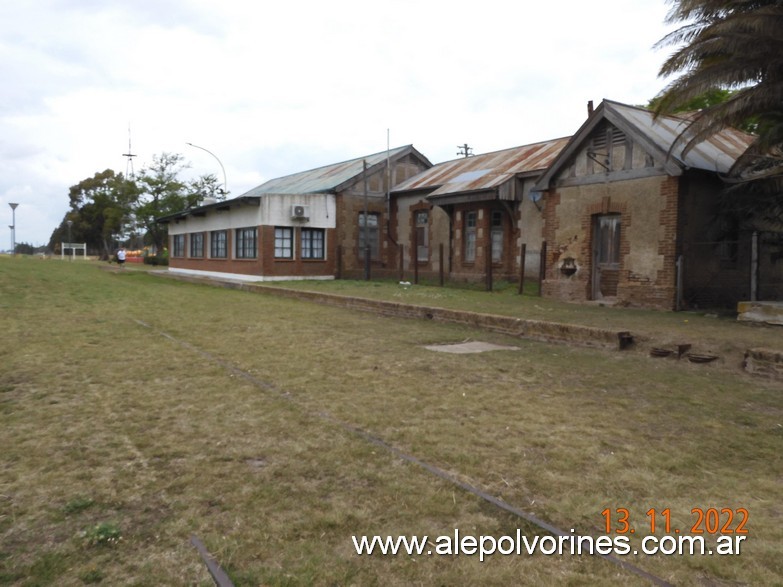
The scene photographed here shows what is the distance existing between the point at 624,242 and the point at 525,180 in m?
6.08

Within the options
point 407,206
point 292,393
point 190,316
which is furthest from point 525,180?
point 292,393

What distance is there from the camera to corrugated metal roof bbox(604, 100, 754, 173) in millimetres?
Answer: 13594

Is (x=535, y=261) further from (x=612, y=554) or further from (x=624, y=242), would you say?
(x=612, y=554)

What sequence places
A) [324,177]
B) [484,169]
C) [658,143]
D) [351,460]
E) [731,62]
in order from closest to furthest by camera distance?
1. [351,460]
2. [731,62]
3. [658,143]
4. [484,169]
5. [324,177]

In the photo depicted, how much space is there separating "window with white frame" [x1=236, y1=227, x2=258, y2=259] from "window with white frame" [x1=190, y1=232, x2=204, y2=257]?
6046 mm

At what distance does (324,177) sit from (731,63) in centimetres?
2274

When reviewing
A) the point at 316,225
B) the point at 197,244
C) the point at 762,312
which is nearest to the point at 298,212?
the point at 316,225

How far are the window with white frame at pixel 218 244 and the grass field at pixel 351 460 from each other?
21931 mm

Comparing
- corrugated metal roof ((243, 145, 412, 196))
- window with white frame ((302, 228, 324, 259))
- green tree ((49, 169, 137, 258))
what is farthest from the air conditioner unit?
green tree ((49, 169, 137, 258))

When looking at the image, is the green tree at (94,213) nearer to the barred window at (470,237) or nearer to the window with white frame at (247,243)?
the window with white frame at (247,243)

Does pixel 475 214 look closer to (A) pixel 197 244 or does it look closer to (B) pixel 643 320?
(B) pixel 643 320

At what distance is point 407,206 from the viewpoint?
26.7m

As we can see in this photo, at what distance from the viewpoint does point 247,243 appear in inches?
1060

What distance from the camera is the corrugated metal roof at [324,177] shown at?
90.9 ft
